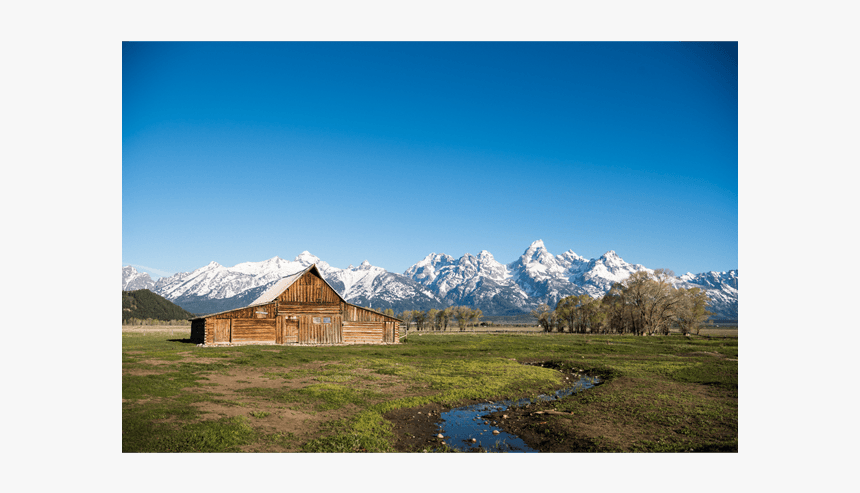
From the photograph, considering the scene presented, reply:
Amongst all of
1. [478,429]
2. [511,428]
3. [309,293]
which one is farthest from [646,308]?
[478,429]

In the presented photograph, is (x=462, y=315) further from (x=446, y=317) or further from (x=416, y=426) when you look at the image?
(x=416, y=426)

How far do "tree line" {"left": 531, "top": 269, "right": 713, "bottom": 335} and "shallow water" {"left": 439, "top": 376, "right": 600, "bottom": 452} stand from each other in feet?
280

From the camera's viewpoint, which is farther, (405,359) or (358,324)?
(358,324)

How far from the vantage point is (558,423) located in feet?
52.8

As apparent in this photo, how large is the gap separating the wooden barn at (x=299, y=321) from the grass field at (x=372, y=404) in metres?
17.5

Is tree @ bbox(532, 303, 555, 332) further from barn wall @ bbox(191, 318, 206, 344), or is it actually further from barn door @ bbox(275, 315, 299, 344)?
barn wall @ bbox(191, 318, 206, 344)

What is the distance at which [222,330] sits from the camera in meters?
48.4

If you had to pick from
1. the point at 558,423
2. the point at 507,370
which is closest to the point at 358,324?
the point at 507,370

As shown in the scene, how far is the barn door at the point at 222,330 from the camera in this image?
157ft

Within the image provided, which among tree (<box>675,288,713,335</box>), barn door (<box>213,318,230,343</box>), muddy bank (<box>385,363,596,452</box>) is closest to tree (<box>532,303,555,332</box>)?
tree (<box>675,288,713,335</box>)

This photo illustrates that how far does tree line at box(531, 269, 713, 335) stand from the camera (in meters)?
93.2

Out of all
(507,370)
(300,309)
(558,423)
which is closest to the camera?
(558,423)
